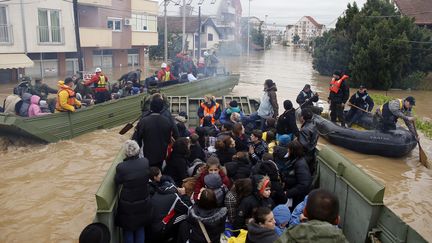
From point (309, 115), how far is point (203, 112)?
3.88 m

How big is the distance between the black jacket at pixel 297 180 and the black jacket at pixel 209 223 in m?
1.52

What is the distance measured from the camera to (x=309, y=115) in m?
6.77

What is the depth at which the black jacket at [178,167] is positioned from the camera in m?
6.02

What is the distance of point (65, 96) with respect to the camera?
9.70 m

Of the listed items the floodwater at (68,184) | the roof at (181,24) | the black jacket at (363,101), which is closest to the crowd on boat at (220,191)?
the floodwater at (68,184)

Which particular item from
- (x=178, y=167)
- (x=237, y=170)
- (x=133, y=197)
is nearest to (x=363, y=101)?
(x=237, y=170)

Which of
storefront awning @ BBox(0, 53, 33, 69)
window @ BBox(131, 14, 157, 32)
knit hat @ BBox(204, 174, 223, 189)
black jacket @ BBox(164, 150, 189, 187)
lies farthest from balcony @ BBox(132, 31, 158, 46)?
knit hat @ BBox(204, 174, 223, 189)

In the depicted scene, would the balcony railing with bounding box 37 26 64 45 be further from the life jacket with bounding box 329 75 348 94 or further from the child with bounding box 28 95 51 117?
the life jacket with bounding box 329 75 348 94

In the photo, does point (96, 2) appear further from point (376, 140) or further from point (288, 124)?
point (288, 124)

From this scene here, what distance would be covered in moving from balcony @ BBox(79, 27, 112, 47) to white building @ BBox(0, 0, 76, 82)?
70 centimetres

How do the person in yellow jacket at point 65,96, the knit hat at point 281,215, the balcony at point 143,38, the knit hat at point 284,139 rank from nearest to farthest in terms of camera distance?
the knit hat at point 281,215 < the knit hat at point 284,139 < the person in yellow jacket at point 65,96 < the balcony at point 143,38

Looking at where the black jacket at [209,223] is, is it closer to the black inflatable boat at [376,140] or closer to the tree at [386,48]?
the black inflatable boat at [376,140]

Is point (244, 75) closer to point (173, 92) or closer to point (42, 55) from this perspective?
point (42, 55)

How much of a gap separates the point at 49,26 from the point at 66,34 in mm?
1268
